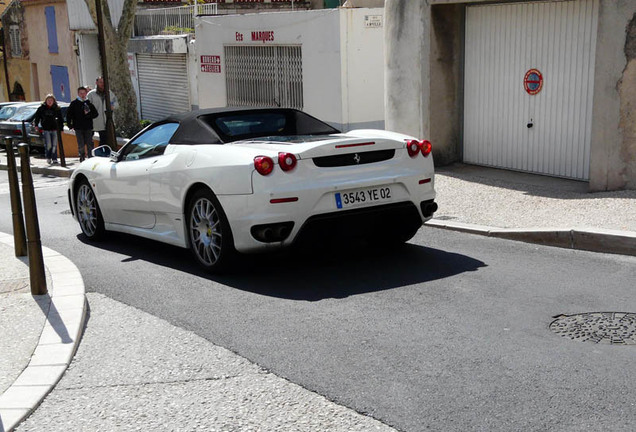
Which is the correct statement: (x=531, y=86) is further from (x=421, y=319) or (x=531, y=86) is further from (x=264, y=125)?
(x=421, y=319)

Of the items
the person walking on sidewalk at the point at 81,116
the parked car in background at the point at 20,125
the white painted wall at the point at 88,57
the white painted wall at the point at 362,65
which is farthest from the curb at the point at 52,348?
the white painted wall at the point at 88,57

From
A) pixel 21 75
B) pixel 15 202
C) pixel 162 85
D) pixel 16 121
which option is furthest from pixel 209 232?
pixel 21 75

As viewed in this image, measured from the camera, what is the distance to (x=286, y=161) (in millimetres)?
7160

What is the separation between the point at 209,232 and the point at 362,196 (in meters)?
1.38

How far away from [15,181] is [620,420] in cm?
553

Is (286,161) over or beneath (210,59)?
beneath

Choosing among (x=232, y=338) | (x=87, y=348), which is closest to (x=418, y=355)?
(x=232, y=338)

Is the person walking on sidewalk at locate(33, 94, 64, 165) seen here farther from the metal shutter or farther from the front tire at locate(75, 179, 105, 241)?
the front tire at locate(75, 179, 105, 241)

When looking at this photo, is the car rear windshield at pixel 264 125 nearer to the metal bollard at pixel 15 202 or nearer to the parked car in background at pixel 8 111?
the metal bollard at pixel 15 202

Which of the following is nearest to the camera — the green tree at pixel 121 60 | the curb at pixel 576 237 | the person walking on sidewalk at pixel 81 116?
the curb at pixel 576 237

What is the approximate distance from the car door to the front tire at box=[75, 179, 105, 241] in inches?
9.0

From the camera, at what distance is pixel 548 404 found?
14.9 ft

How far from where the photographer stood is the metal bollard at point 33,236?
22.4ft

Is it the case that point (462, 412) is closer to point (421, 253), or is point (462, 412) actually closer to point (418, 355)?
point (418, 355)
